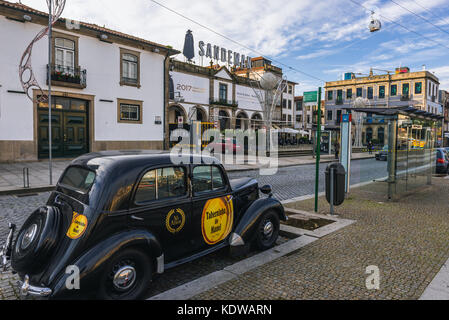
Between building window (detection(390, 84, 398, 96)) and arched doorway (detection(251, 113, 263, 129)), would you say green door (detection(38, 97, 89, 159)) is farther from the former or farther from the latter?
building window (detection(390, 84, 398, 96))

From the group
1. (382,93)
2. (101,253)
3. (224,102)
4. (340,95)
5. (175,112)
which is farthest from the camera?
(340,95)

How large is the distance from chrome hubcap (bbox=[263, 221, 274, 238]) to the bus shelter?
5437mm

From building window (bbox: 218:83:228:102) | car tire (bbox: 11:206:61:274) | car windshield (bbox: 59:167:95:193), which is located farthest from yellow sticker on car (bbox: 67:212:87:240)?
building window (bbox: 218:83:228:102)

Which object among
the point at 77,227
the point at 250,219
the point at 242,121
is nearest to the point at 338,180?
the point at 250,219

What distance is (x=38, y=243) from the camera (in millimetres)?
2902

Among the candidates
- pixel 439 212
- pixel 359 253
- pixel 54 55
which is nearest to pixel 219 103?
pixel 54 55

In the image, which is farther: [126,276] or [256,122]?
[256,122]

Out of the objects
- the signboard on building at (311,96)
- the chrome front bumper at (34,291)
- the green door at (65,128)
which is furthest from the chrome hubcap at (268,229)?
the green door at (65,128)

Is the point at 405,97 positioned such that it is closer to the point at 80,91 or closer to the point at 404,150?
the point at 404,150

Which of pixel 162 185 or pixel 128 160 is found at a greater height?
pixel 128 160

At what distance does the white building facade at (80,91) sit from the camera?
651 inches

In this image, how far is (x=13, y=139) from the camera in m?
16.7

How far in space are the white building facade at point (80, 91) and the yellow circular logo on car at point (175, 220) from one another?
17.1 metres

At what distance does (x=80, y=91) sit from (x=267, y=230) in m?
18.1
